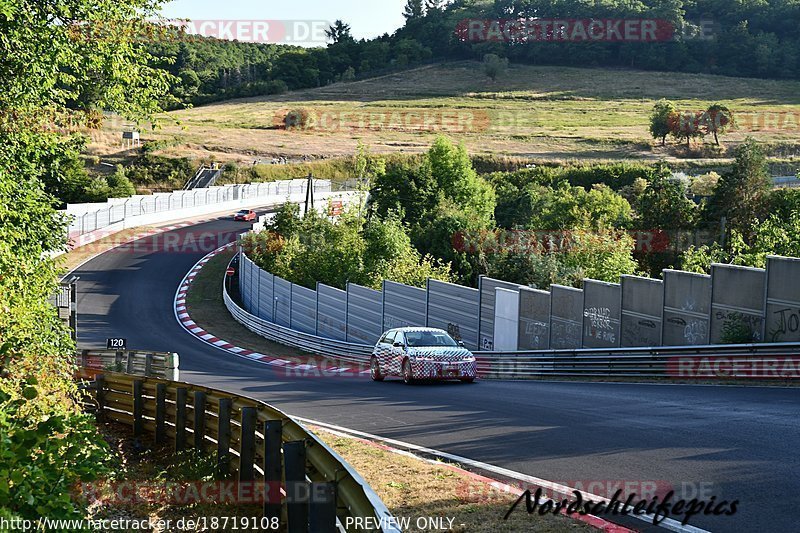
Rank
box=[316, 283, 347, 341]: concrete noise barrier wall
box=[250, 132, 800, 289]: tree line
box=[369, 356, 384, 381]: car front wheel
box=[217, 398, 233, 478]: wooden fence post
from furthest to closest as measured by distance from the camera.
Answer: box=[250, 132, 800, 289]: tree line → box=[316, 283, 347, 341]: concrete noise barrier wall → box=[369, 356, 384, 381]: car front wheel → box=[217, 398, 233, 478]: wooden fence post

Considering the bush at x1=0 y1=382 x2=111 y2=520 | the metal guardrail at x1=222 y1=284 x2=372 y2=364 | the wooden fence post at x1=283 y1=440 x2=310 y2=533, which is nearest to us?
the bush at x1=0 y1=382 x2=111 y2=520

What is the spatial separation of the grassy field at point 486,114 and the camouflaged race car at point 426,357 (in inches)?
3514

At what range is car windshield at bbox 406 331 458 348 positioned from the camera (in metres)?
23.3

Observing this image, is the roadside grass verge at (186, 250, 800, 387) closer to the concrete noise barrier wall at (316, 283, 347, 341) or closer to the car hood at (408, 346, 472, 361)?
the concrete noise barrier wall at (316, 283, 347, 341)

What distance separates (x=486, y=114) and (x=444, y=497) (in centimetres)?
14052

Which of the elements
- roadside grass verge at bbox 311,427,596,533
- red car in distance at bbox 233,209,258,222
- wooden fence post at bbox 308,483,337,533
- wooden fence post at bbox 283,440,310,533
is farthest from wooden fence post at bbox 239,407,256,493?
red car in distance at bbox 233,209,258,222

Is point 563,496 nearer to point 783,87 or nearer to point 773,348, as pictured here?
Result: point 773,348

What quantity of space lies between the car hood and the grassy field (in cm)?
9021

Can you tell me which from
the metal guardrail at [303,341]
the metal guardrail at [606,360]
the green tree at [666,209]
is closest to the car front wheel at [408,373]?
the metal guardrail at [606,360]

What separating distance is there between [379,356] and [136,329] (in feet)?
73.3

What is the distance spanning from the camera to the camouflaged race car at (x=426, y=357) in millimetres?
22625

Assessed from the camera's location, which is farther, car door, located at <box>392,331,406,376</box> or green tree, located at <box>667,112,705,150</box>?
green tree, located at <box>667,112,705,150</box>

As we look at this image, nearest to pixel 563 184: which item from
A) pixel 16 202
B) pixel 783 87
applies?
pixel 16 202

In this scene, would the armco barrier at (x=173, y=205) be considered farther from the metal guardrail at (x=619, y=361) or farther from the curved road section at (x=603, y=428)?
the curved road section at (x=603, y=428)
